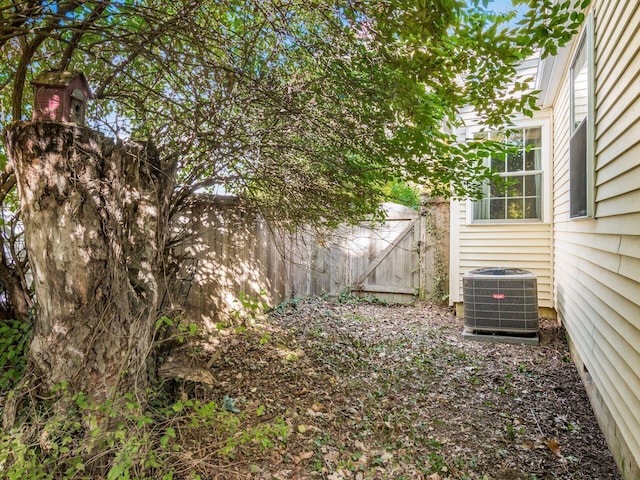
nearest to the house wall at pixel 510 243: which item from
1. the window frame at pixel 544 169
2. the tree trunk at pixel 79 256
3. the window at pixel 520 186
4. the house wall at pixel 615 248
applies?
the window frame at pixel 544 169

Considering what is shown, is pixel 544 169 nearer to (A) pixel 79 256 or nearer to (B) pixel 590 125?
(B) pixel 590 125

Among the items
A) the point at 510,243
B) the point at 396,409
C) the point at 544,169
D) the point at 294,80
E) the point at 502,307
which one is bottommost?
the point at 396,409

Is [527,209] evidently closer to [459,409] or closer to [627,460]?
[459,409]

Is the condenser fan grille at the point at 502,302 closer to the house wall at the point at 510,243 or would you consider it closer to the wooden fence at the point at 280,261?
the house wall at the point at 510,243

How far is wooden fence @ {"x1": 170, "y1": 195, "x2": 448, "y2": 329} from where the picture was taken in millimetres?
4172

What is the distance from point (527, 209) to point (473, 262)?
114 centimetres

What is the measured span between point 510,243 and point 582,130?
8.79ft

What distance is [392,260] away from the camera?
285 inches

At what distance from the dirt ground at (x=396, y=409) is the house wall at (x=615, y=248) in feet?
1.07

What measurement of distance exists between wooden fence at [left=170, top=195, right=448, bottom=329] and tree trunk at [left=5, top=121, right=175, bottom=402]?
32.7 inches

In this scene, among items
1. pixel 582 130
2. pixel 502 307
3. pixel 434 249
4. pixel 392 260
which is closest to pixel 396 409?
pixel 502 307

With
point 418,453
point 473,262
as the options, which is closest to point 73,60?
point 418,453

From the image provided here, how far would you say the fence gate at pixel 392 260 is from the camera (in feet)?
22.9

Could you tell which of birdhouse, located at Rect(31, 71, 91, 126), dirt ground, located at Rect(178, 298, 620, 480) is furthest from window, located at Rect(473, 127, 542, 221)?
birdhouse, located at Rect(31, 71, 91, 126)
